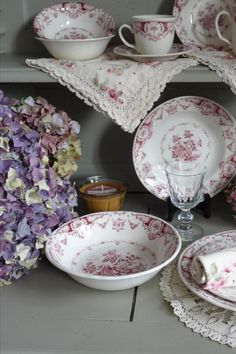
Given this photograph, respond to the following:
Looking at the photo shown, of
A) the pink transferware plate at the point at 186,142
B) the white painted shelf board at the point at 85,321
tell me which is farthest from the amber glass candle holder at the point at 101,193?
the white painted shelf board at the point at 85,321

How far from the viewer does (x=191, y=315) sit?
74 cm

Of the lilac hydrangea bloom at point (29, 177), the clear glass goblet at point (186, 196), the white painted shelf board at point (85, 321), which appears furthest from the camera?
the clear glass goblet at point (186, 196)

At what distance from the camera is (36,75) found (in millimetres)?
894

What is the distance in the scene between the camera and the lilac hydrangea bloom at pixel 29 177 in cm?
80

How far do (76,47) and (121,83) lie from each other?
0.32ft

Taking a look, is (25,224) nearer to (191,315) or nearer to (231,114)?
(191,315)

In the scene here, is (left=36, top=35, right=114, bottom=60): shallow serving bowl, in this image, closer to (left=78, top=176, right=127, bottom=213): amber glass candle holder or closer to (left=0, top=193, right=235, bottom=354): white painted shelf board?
(left=78, top=176, right=127, bottom=213): amber glass candle holder

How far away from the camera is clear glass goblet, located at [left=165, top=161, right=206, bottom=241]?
929mm

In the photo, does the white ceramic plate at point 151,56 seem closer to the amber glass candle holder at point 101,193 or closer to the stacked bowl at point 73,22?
the stacked bowl at point 73,22

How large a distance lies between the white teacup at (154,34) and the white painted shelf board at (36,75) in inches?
2.2

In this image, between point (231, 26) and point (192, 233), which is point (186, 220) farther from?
point (231, 26)

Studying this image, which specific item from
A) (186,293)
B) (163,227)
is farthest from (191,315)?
(163,227)

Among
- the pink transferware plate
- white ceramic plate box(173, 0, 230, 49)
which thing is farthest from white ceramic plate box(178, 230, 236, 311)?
white ceramic plate box(173, 0, 230, 49)

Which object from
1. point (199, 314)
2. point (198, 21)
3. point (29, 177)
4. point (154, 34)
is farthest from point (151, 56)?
point (199, 314)
